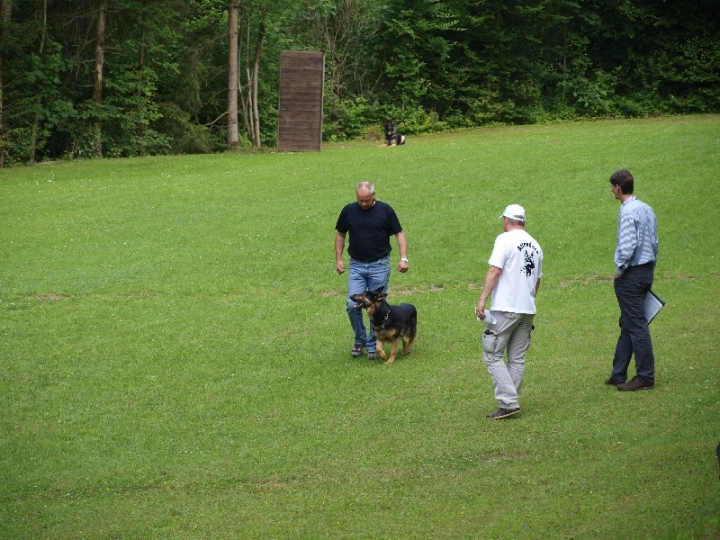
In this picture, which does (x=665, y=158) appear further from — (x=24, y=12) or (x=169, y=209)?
(x=24, y=12)

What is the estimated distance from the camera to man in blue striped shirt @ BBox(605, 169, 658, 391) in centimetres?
916

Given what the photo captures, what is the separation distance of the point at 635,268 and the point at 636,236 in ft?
1.16

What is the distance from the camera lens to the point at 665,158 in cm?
2375

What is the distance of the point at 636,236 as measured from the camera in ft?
29.9

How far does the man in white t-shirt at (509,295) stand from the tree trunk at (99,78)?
28.0 meters

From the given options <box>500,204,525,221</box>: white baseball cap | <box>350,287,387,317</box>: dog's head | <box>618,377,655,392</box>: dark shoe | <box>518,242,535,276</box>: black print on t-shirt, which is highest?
<box>500,204,525,221</box>: white baseball cap

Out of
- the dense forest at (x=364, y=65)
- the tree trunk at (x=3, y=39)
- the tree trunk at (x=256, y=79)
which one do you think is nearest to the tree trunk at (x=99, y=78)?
the dense forest at (x=364, y=65)

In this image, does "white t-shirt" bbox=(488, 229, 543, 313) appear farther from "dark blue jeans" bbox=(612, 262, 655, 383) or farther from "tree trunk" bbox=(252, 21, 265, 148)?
"tree trunk" bbox=(252, 21, 265, 148)

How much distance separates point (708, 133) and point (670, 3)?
664 inches

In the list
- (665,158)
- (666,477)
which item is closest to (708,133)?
(665,158)

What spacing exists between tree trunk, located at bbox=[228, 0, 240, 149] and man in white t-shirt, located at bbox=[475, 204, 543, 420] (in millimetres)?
27198

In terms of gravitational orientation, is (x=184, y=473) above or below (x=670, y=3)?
below

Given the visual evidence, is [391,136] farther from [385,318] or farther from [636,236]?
[636,236]

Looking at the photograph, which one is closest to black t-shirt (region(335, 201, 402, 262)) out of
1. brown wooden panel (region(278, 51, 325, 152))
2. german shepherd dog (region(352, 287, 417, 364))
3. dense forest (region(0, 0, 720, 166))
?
german shepherd dog (region(352, 287, 417, 364))
